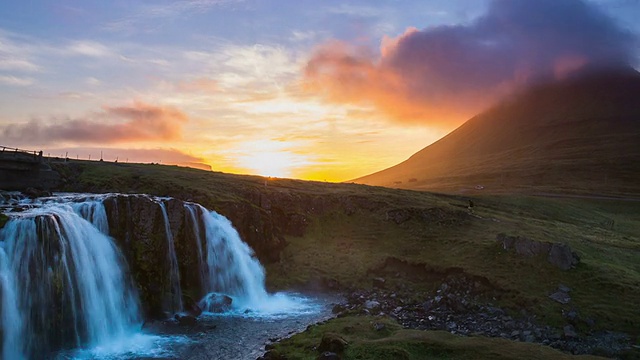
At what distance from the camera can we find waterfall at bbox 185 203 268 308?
45812 millimetres

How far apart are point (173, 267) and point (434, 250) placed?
3089 centimetres

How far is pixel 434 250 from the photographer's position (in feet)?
181

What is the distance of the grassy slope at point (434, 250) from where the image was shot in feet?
128

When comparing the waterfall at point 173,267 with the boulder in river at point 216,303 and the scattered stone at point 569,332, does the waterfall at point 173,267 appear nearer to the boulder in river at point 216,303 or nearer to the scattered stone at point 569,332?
the boulder in river at point 216,303

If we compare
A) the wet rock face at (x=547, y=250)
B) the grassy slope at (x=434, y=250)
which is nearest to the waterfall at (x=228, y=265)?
the grassy slope at (x=434, y=250)

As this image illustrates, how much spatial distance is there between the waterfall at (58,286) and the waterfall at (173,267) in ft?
12.6

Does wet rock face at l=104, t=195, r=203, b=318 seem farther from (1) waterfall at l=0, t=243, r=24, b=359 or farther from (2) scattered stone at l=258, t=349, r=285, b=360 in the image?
(2) scattered stone at l=258, t=349, r=285, b=360

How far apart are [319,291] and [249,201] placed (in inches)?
703

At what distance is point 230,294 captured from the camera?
45.9 m

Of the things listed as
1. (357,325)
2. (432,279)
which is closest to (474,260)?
(432,279)

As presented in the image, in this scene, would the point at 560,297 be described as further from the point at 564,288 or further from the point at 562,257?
the point at 562,257

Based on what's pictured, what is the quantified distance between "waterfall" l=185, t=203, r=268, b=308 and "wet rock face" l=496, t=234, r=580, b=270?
2734cm

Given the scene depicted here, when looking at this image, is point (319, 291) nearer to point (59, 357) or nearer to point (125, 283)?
point (125, 283)

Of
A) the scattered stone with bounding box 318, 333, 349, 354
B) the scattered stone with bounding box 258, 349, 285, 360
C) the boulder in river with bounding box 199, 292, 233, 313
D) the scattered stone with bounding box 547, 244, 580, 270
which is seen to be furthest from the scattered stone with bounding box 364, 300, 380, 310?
the scattered stone with bounding box 547, 244, 580, 270
